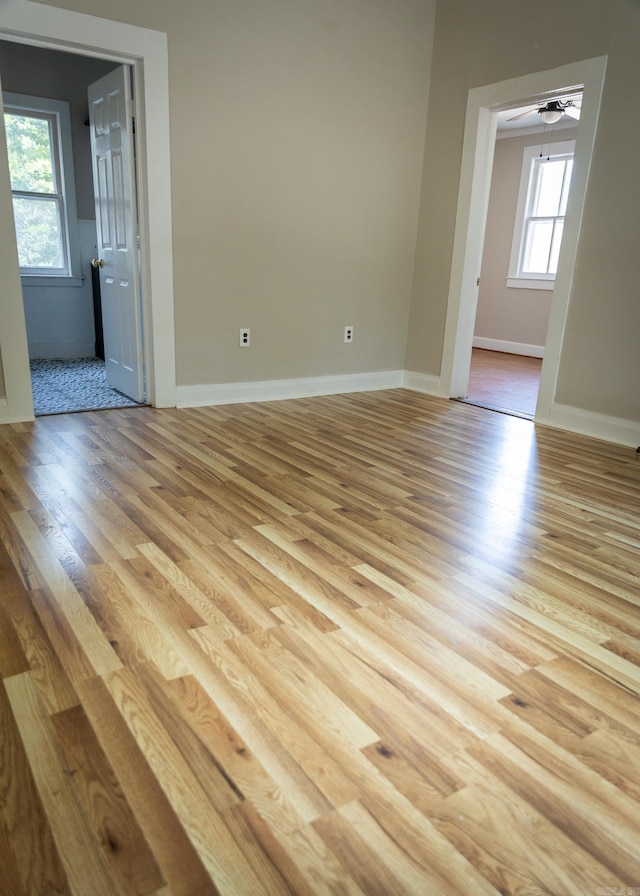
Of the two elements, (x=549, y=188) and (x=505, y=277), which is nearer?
(x=549, y=188)

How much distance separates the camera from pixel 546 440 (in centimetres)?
384

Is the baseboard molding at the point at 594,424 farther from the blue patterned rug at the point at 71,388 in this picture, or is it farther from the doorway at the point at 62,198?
the doorway at the point at 62,198

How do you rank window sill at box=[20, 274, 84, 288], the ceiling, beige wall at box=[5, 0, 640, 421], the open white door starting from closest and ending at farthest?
beige wall at box=[5, 0, 640, 421]
the open white door
window sill at box=[20, 274, 84, 288]
the ceiling

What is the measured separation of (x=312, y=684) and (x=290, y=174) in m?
3.75

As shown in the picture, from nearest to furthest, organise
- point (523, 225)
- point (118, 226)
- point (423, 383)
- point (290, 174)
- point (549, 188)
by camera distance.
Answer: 1. point (118, 226)
2. point (290, 174)
3. point (423, 383)
4. point (549, 188)
5. point (523, 225)

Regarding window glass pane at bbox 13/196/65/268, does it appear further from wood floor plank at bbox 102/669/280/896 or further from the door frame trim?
wood floor plank at bbox 102/669/280/896

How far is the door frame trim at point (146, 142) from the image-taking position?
10.6 ft

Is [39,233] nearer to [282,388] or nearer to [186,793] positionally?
[282,388]

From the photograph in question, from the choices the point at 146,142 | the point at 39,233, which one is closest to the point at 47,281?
the point at 39,233

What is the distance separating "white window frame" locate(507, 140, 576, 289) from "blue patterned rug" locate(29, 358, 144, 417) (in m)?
5.22

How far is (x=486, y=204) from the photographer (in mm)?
4551

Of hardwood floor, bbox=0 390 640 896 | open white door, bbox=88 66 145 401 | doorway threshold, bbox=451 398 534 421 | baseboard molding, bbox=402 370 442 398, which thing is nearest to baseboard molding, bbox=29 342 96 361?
open white door, bbox=88 66 145 401

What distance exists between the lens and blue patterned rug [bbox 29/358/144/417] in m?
4.10

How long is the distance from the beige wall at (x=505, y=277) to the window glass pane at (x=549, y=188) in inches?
10.1
